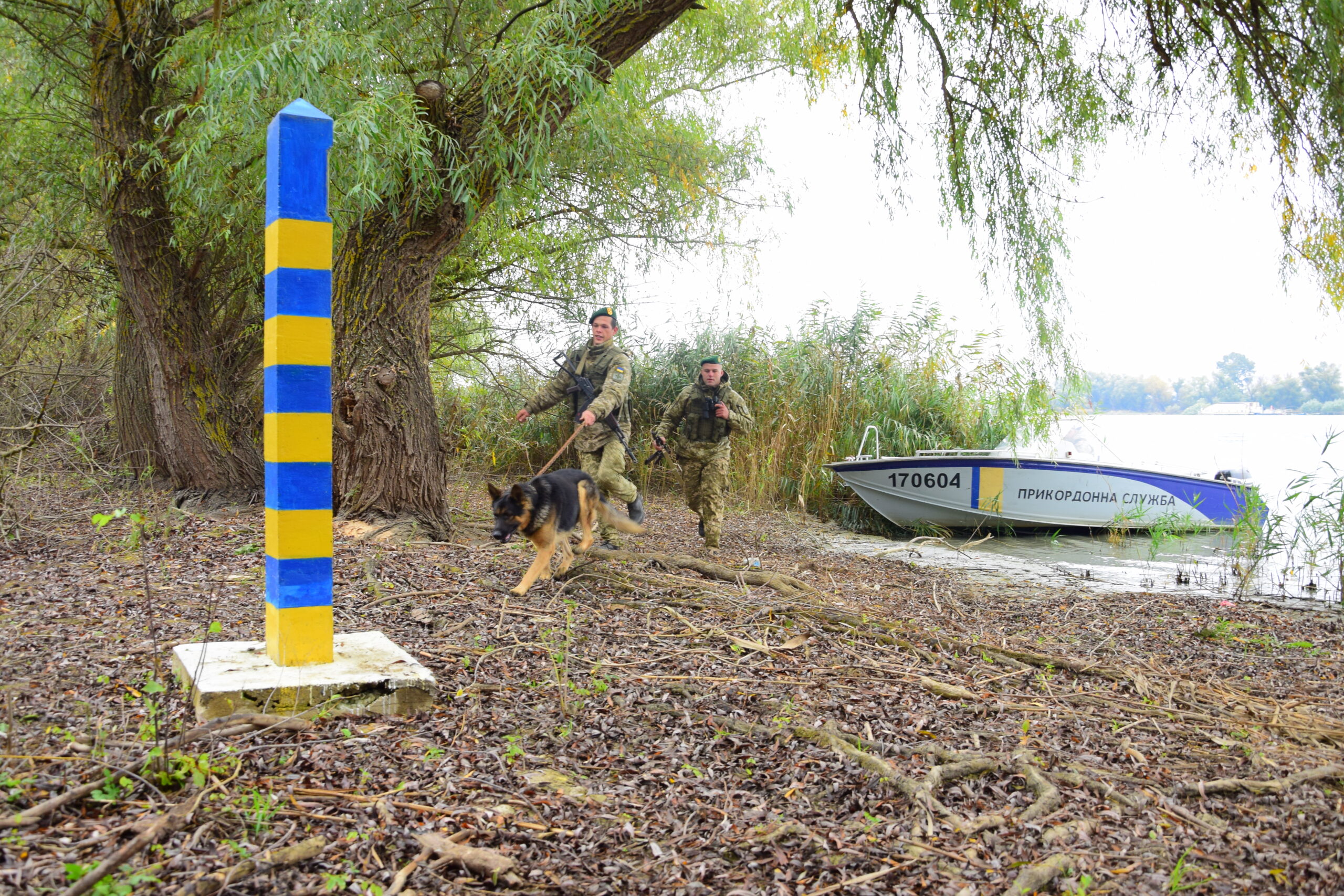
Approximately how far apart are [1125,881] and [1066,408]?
914cm

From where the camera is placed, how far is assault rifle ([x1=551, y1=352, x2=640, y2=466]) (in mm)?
7898

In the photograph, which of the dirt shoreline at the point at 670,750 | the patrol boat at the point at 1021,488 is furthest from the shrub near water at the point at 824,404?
the dirt shoreline at the point at 670,750

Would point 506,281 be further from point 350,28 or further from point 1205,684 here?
point 1205,684

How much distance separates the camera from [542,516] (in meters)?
5.55

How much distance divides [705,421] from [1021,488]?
18.3 feet

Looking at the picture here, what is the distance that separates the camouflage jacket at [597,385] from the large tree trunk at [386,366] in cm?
117

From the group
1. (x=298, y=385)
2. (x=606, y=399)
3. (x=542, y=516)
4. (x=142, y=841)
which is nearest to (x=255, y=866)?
(x=142, y=841)

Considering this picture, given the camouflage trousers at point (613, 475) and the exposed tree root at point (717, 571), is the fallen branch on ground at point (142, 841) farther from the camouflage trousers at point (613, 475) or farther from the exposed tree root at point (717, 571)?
the camouflage trousers at point (613, 475)

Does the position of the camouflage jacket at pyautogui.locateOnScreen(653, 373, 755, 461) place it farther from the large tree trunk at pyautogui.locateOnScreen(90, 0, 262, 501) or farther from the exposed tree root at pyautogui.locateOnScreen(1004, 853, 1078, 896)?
the exposed tree root at pyautogui.locateOnScreen(1004, 853, 1078, 896)

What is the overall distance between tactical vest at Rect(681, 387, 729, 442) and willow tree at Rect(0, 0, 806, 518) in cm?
265

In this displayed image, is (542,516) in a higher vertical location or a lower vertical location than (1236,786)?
higher

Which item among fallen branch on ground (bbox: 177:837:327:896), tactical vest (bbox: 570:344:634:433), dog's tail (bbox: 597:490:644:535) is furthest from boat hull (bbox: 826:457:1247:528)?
fallen branch on ground (bbox: 177:837:327:896)

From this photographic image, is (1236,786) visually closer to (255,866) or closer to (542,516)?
(255,866)

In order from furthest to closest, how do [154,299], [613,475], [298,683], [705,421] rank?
[705,421] → [613,475] → [154,299] → [298,683]
